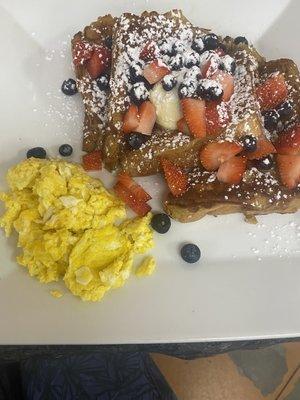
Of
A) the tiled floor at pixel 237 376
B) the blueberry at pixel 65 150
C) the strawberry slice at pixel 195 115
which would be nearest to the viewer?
the strawberry slice at pixel 195 115

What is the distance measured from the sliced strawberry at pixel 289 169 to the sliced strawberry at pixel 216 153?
6.6 inches

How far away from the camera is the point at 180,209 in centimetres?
182

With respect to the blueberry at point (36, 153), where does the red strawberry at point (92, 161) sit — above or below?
above

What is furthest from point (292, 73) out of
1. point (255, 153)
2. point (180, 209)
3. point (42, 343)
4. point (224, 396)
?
point (224, 396)

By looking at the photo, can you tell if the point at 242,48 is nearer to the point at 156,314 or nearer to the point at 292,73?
the point at 292,73

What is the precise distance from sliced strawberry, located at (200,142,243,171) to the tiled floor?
3.71 feet

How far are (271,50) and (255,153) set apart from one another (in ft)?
2.31

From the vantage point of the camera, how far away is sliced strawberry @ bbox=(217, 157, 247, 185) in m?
1.79

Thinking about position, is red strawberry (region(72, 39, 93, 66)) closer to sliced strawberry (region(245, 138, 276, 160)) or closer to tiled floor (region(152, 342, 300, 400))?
sliced strawberry (region(245, 138, 276, 160))

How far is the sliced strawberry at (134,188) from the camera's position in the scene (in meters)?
1.86

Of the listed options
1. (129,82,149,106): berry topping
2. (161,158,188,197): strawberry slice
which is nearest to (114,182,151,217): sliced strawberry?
(161,158,188,197): strawberry slice

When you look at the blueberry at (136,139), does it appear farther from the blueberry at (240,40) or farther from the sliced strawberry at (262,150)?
the blueberry at (240,40)

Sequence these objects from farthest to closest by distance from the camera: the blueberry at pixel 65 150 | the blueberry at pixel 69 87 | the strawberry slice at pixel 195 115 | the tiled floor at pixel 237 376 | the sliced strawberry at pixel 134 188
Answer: the tiled floor at pixel 237 376 < the blueberry at pixel 69 87 < the blueberry at pixel 65 150 < the sliced strawberry at pixel 134 188 < the strawberry slice at pixel 195 115

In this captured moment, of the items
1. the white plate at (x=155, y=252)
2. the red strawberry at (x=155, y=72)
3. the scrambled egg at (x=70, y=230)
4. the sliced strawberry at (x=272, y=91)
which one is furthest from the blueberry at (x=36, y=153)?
the sliced strawberry at (x=272, y=91)
